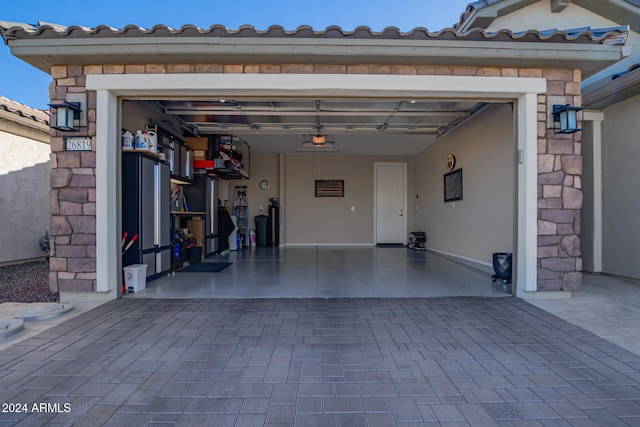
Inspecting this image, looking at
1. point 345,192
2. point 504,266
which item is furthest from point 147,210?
point 345,192

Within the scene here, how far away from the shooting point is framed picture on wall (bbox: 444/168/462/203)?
20.6 feet

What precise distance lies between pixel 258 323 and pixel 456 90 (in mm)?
3058

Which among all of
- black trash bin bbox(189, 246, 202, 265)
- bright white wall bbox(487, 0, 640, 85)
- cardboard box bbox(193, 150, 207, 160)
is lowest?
black trash bin bbox(189, 246, 202, 265)

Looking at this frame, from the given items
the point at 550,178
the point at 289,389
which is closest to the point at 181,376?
the point at 289,389

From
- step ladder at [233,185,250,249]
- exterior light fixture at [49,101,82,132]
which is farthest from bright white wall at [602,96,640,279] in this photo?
step ladder at [233,185,250,249]

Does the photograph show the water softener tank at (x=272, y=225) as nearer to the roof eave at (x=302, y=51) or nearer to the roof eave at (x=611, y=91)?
the roof eave at (x=302, y=51)

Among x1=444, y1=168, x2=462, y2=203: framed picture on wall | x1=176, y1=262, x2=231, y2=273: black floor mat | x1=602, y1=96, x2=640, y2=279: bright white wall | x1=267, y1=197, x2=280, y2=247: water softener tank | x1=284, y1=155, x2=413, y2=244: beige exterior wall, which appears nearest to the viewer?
x1=602, y1=96, x2=640, y2=279: bright white wall

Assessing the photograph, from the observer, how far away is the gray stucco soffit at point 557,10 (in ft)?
17.6

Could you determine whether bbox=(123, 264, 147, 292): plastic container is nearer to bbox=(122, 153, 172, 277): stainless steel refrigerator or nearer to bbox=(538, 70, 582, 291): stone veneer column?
bbox=(122, 153, 172, 277): stainless steel refrigerator

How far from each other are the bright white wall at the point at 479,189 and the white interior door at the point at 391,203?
170 centimetres

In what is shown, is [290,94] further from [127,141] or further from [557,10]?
[557,10]

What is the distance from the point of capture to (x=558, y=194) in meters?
3.61

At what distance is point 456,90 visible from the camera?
357 cm

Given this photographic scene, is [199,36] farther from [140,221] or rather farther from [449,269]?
[449,269]
